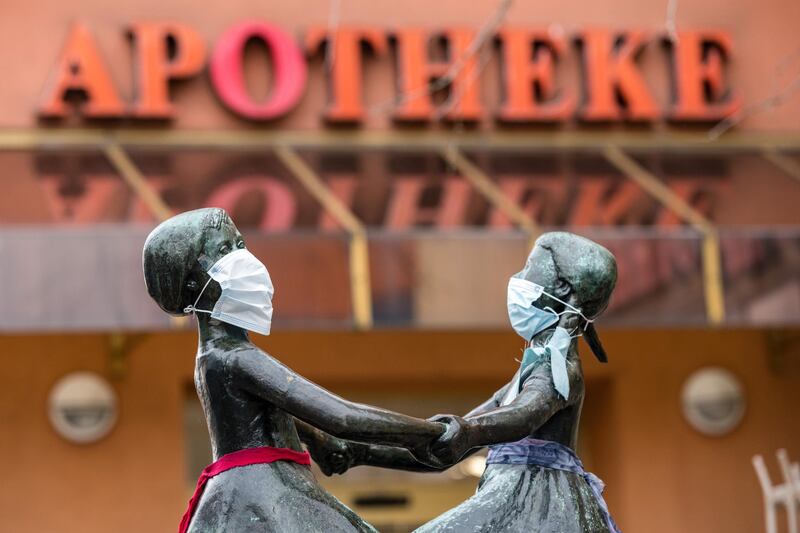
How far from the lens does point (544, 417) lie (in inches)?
127

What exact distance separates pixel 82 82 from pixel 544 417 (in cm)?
747

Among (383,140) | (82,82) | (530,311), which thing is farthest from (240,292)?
(383,140)

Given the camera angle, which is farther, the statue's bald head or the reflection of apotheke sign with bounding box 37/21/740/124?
the reflection of apotheke sign with bounding box 37/21/740/124

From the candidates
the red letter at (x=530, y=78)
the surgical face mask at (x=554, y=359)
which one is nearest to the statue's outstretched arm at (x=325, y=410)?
the surgical face mask at (x=554, y=359)

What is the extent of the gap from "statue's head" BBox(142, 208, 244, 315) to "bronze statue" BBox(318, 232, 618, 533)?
575 mm

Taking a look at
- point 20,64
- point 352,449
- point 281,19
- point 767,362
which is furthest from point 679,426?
point 352,449

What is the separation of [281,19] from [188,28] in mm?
662

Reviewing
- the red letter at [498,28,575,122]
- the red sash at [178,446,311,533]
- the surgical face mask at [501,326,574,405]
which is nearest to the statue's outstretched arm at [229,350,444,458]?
the red sash at [178,446,311,533]

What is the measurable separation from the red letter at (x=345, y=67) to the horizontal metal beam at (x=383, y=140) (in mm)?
165

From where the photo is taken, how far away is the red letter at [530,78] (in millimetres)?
10641

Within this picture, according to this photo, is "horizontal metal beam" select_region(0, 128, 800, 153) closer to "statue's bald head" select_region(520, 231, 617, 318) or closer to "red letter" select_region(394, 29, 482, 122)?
"red letter" select_region(394, 29, 482, 122)

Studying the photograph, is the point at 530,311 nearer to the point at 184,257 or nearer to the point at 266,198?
the point at 184,257

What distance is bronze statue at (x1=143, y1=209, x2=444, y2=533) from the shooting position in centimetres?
305

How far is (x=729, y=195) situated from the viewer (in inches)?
384
